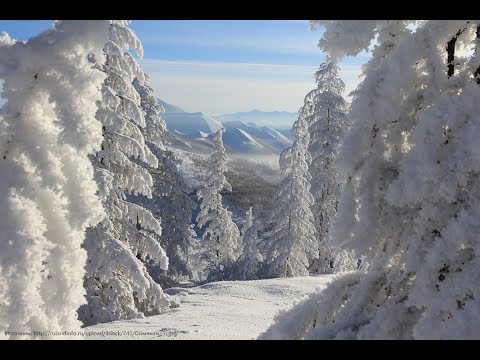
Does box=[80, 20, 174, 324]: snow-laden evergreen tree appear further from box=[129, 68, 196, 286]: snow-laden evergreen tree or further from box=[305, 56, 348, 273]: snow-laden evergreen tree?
box=[305, 56, 348, 273]: snow-laden evergreen tree

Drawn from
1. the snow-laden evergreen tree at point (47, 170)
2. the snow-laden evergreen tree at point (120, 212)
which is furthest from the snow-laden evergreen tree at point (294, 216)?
the snow-laden evergreen tree at point (47, 170)

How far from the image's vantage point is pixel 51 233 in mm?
4555

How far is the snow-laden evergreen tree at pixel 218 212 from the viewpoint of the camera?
A: 33.5 m

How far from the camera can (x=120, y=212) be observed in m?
13.6

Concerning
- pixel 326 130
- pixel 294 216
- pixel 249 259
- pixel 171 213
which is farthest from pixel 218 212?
pixel 326 130

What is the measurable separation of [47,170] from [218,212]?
3023 cm

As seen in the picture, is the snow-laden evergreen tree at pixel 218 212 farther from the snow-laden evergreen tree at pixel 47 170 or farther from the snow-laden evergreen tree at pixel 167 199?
the snow-laden evergreen tree at pixel 47 170

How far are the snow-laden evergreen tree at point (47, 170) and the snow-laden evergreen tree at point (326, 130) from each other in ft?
75.5

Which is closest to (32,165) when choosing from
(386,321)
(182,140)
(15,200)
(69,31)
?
(15,200)
